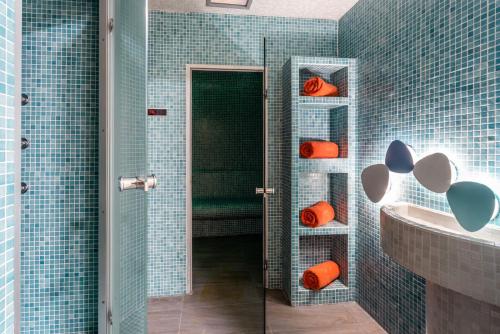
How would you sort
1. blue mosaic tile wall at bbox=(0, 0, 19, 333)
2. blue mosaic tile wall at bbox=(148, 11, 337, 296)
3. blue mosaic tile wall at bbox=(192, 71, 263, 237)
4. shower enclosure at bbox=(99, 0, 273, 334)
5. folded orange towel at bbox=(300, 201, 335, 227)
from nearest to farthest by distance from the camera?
blue mosaic tile wall at bbox=(0, 0, 19, 333)
shower enclosure at bbox=(99, 0, 273, 334)
folded orange towel at bbox=(300, 201, 335, 227)
blue mosaic tile wall at bbox=(148, 11, 337, 296)
blue mosaic tile wall at bbox=(192, 71, 263, 237)

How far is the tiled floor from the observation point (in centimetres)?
226

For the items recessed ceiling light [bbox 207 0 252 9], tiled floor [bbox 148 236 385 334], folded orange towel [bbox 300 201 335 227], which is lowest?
tiled floor [bbox 148 236 385 334]

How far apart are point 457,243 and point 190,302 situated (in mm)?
2133

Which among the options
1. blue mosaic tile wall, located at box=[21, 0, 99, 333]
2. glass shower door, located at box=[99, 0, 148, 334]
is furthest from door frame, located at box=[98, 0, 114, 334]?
blue mosaic tile wall, located at box=[21, 0, 99, 333]

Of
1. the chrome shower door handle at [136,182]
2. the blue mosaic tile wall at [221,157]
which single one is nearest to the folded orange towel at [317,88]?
the blue mosaic tile wall at [221,157]

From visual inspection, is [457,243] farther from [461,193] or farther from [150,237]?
[150,237]

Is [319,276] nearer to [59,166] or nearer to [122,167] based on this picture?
[122,167]

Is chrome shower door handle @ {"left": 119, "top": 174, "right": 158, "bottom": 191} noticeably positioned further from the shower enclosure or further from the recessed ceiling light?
the recessed ceiling light

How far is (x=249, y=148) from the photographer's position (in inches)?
145

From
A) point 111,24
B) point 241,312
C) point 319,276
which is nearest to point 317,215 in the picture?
point 319,276

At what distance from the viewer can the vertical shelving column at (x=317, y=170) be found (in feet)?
8.45

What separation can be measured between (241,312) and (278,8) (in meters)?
2.49

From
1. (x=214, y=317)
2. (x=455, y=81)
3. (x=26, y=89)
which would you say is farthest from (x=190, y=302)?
(x=455, y=81)

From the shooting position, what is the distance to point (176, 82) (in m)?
2.80
